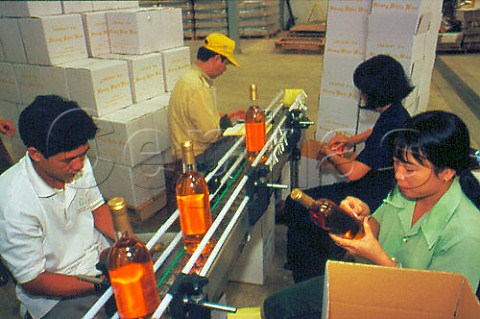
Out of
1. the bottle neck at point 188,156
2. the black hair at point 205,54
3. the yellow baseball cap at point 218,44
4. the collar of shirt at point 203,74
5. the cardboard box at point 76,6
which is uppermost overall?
the cardboard box at point 76,6

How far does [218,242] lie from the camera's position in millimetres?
1138

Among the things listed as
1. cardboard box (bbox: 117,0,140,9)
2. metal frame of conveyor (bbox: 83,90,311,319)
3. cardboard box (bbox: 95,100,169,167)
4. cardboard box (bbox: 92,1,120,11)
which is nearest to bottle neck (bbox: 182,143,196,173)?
metal frame of conveyor (bbox: 83,90,311,319)

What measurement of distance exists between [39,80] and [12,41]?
36cm

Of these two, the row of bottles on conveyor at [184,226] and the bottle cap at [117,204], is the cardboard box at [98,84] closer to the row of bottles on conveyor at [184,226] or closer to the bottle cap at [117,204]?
the row of bottles on conveyor at [184,226]

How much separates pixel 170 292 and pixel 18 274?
0.62m

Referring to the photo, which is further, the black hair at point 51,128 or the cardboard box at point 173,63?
the cardboard box at point 173,63

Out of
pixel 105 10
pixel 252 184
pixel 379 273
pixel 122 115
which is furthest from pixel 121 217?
pixel 105 10

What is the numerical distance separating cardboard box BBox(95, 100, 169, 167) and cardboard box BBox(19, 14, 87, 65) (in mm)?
555

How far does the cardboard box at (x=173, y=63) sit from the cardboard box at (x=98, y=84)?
42cm

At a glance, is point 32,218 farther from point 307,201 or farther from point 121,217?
point 307,201

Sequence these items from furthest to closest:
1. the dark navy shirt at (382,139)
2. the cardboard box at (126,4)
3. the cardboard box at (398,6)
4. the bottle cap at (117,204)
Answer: the cardboard box at (126,4), the cardboard box at (398,6), the dark navy shirt at (382,139), the bottle cap at (117,204)

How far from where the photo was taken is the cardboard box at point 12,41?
2842mm

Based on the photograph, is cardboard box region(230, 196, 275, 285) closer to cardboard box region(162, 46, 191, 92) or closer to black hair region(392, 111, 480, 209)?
black hair region(392, 111, 480, 209)

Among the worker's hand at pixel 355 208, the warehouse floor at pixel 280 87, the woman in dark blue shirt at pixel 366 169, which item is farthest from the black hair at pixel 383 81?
the warehouse floor at pixel 280 87
